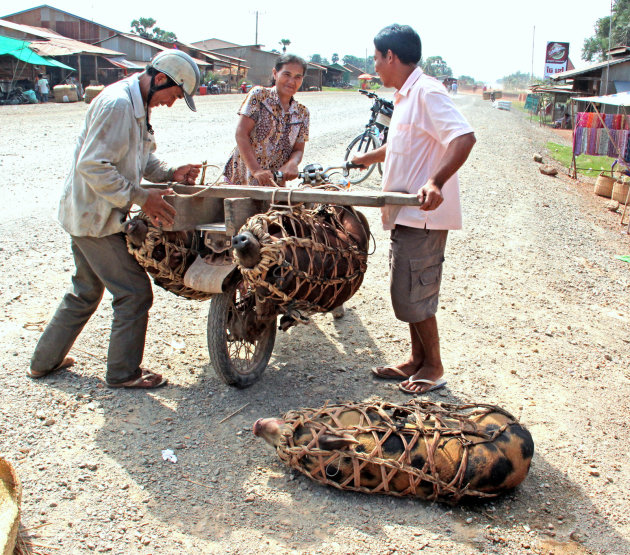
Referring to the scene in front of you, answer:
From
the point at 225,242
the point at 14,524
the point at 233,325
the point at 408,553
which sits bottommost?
the point at 408,553

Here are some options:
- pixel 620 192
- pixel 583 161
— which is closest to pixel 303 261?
pixel 620 192

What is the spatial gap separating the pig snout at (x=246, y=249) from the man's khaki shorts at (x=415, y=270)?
114cm

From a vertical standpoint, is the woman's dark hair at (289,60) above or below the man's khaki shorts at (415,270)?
above

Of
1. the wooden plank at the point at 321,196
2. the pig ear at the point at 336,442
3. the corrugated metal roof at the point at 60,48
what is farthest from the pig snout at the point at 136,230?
the corrugated metal roof at the point at 60,48

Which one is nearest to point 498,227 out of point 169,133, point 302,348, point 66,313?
point 302,348

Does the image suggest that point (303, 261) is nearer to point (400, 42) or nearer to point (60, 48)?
point (400, 42)

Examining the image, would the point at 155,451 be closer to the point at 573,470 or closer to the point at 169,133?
the point at 573,470

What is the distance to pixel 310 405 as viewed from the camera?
13.2ft

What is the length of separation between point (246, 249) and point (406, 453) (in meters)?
1.23

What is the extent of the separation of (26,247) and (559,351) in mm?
5247

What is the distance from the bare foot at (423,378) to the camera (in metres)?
4.22

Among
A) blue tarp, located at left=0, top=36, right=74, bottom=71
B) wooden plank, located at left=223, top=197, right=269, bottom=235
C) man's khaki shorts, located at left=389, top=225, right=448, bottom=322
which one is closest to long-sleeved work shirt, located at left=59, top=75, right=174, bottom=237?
wooden plank, located at left=223, top=197, right=269, bottom=235

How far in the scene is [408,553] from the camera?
9.11 feet

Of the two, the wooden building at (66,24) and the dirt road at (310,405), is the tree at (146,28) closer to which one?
the wooden building at (66,24)
